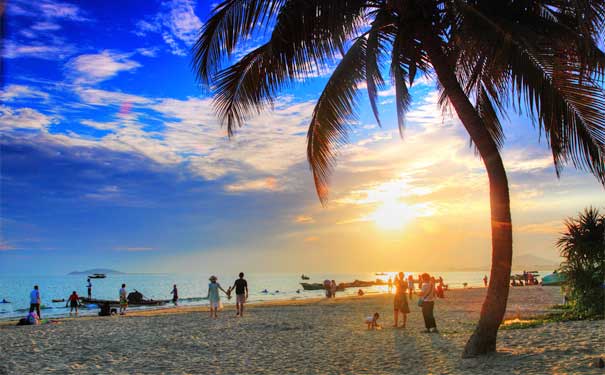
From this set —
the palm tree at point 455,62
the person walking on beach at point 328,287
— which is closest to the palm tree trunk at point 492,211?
the palm tree at point 455,62

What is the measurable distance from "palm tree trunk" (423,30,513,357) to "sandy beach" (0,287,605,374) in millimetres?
536

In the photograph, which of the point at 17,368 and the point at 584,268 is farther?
the point at 584,268

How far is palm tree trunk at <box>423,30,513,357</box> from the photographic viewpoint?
9086 mm

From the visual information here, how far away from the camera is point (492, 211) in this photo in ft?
30.3

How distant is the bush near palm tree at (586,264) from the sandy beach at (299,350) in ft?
7.73

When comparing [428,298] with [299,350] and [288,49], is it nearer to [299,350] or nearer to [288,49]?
[299,350]

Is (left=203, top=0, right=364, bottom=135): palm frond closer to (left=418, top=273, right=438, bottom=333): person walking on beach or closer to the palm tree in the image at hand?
the palm tree

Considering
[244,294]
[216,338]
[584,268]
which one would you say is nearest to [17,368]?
[216,338]

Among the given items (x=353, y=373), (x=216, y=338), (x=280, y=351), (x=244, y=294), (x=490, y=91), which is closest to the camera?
(x=353, y=373)

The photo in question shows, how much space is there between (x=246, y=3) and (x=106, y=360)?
8968 millimetres

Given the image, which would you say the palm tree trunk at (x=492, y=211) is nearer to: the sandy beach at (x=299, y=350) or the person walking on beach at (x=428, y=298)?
the sandy beach at (x=299, y=350)

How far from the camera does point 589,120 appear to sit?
7754 mm

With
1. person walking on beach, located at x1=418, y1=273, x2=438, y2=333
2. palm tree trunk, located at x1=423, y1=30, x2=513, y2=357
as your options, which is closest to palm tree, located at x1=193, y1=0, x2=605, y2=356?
palm tree trunk, located at x1=423, y1=30, x2=513, y2=357

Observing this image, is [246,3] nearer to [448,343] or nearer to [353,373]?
[353,373]
